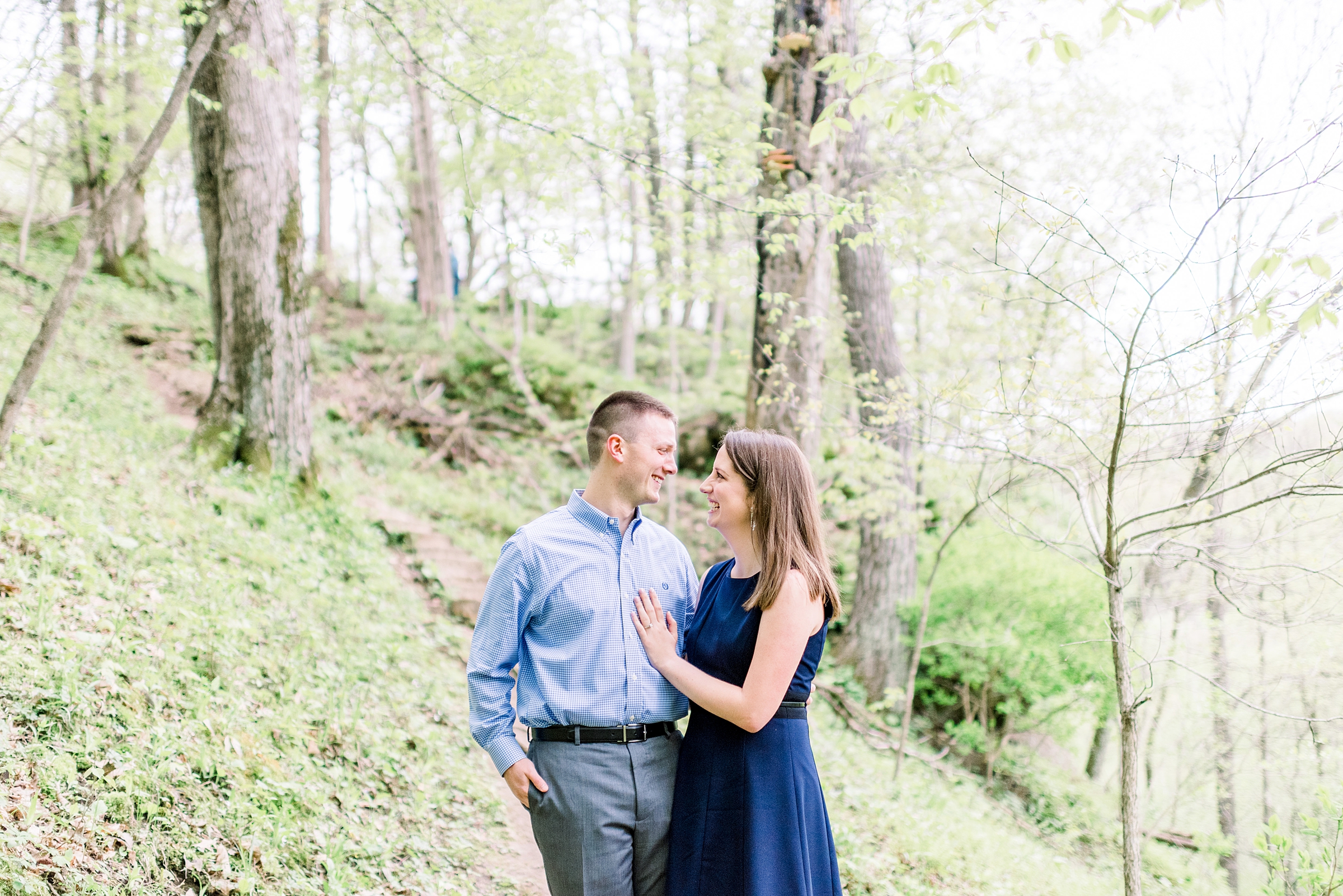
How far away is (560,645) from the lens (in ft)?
8.44

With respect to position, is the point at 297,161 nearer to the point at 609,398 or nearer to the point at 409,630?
the point at 409,630

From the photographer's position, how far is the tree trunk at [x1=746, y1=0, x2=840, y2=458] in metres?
6.04

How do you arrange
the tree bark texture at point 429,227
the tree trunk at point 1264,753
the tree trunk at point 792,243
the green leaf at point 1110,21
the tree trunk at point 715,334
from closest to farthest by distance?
the green leaf at point 1110,21 < the tree trunk at point 792,243 < the tree trunk at point 1264,753 < the tree bark texture at point 429,227 < the tree trunk at point 715,334

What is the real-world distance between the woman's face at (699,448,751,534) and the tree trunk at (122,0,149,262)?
9.99 metres

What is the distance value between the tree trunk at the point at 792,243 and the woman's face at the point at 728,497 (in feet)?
11.3

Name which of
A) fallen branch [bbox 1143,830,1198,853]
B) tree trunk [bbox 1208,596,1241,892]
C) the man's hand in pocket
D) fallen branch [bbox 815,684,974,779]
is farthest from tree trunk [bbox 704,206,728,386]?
fallen branch [bbox 1143,830,1198,853]

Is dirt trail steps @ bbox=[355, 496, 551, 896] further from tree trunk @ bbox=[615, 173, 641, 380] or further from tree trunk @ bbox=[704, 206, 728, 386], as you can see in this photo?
tree trunk @ bbox=[615, 173, 641, 380]

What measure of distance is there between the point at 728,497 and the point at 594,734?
0.84 m

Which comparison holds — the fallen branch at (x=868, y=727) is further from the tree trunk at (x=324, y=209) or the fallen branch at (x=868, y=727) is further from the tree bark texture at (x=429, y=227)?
the tree trunk at (x=324, y=209)

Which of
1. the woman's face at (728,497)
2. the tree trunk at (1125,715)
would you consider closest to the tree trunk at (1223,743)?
the tree trunk at (1125,715)

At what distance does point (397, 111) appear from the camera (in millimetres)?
18234

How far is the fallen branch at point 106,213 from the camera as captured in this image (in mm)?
4359

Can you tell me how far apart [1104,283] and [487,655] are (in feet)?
13.2

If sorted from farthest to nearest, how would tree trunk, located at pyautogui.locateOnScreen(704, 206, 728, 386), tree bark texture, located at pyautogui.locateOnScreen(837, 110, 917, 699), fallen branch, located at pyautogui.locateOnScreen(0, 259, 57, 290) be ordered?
tree trunk, located at pyautogui.locateOnScreen(704, 206, 728, 386) < fallen branch, located at pyautogui.locateOnScreen(0, 259, 57, 290) < tree bark texture, located at pyautogui.locateOnScreen(837, 110, 917, 699)
